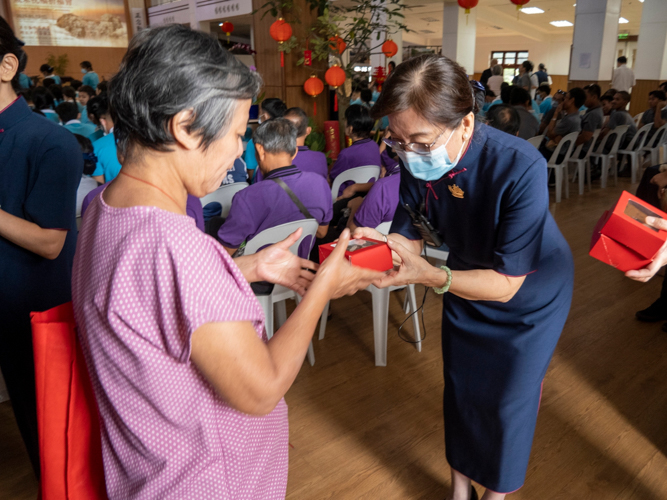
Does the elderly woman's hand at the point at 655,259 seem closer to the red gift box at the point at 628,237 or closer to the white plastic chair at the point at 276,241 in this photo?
the red gift box at the point at 628,237

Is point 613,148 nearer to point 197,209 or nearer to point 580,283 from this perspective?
point 580,283

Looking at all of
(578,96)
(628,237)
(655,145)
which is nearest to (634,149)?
(655,145)

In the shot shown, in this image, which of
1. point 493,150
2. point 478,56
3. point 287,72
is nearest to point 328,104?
point 287,72

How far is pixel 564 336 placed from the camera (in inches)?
117

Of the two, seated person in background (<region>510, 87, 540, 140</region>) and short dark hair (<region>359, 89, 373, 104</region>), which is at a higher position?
short dark hair (<region>359, 89, 373, 104</region>)

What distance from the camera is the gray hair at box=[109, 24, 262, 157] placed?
715 mm

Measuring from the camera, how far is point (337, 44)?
5723 millimetres

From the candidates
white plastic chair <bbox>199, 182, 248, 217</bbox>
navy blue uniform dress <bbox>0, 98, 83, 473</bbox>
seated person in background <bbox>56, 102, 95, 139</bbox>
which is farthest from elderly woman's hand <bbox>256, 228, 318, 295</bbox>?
seated person in background <bbox>56, 102, 95, 139</bbox>

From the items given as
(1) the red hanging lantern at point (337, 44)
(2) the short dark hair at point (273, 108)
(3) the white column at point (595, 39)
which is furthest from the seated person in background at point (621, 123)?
(2) the short dark hair at point (273, 108)

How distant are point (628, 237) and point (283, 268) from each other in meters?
0.86

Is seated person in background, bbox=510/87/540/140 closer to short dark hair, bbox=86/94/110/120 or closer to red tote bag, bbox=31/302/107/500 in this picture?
short dark hair, bbox=86/94/110/120

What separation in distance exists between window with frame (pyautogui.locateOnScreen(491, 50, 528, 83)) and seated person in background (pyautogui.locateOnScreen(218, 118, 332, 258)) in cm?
1975

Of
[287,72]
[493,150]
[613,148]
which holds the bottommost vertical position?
[613,148]

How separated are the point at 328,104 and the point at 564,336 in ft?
15.7
